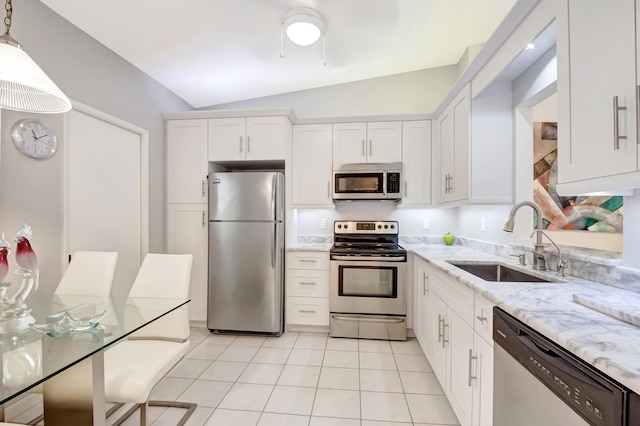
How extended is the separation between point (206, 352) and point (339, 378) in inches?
50.9

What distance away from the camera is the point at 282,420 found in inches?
69.9

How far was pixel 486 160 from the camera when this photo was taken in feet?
7.31

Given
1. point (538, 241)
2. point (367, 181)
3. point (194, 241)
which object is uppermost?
point (367, 181)

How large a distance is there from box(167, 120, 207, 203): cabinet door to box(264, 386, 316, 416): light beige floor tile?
2138 mm

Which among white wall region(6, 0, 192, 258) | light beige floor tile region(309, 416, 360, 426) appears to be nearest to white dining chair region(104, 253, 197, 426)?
light beige floor tile region(309, 416, 360, 426)

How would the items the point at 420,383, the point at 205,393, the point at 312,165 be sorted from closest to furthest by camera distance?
the point at 205,393 → the point at 420,383 → the point at 312,165

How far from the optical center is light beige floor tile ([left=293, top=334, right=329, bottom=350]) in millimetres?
2812

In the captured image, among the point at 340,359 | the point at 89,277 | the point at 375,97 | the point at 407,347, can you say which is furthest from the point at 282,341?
the point at 375,97

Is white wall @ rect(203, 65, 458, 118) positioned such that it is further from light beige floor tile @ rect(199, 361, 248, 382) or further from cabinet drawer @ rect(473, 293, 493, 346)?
light beige floor tile @ rect(199, 361, 248, 382)

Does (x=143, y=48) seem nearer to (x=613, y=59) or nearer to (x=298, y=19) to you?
(x=298, y=19)

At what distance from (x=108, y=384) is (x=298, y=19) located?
8.36ft

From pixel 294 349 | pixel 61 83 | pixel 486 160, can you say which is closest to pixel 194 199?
pixel 61 83

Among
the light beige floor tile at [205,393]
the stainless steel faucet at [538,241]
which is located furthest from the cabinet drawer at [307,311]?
the stainless steel faucet at [538,241]

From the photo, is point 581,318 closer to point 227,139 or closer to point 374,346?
point 374,346
